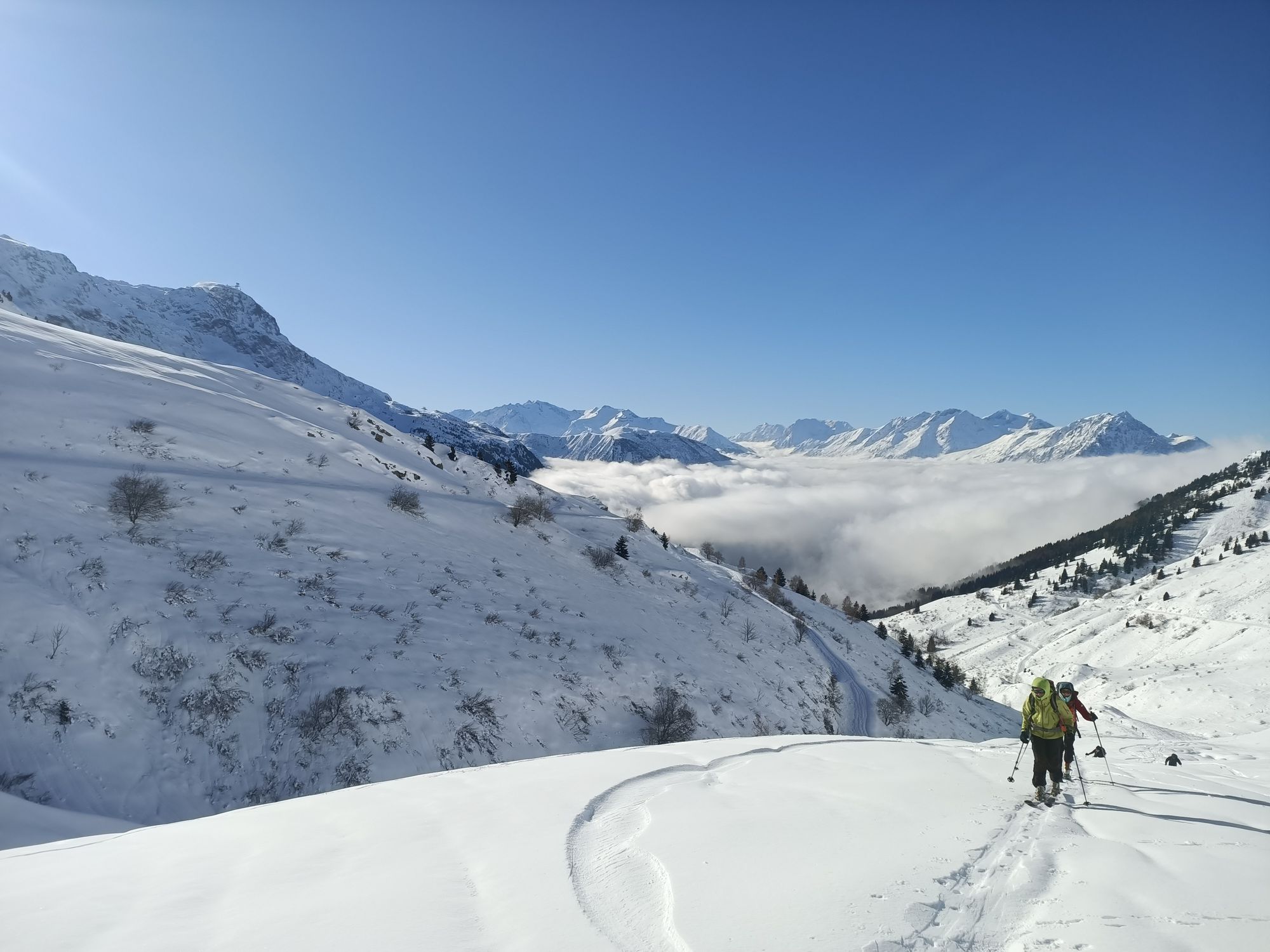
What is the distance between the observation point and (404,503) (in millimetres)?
26516

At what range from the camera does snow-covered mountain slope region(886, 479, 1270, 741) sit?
5322cm

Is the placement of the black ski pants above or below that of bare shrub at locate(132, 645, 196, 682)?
above

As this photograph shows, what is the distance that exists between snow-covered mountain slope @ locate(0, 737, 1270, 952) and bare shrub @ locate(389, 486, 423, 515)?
20050 mm

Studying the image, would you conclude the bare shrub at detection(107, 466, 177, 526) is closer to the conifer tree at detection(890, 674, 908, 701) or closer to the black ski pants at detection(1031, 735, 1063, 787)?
the black ski pants at detection(1031, 735, 1063, 787)

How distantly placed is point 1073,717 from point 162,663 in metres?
19.1

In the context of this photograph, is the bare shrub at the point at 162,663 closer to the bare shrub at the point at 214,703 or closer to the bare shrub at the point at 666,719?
the bare shrub at the point at 214,703

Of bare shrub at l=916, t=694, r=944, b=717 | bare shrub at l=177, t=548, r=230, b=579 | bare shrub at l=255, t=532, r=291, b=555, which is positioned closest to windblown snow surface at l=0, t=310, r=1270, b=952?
bare shrub at l=255, t=532, r=291, b=555

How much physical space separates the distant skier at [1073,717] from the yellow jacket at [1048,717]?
0.10m

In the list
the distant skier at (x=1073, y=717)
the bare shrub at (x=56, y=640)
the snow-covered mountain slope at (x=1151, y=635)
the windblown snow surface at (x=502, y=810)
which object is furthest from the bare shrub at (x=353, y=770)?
the snow-covered mountain slope at (x=1151, y=635)

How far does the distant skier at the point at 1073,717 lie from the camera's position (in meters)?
8.35

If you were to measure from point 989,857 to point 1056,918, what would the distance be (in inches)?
54.6

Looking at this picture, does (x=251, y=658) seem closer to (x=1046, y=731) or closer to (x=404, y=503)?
(x=404, y=503)

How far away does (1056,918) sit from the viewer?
4117 mm

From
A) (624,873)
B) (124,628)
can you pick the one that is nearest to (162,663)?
(124,628)
